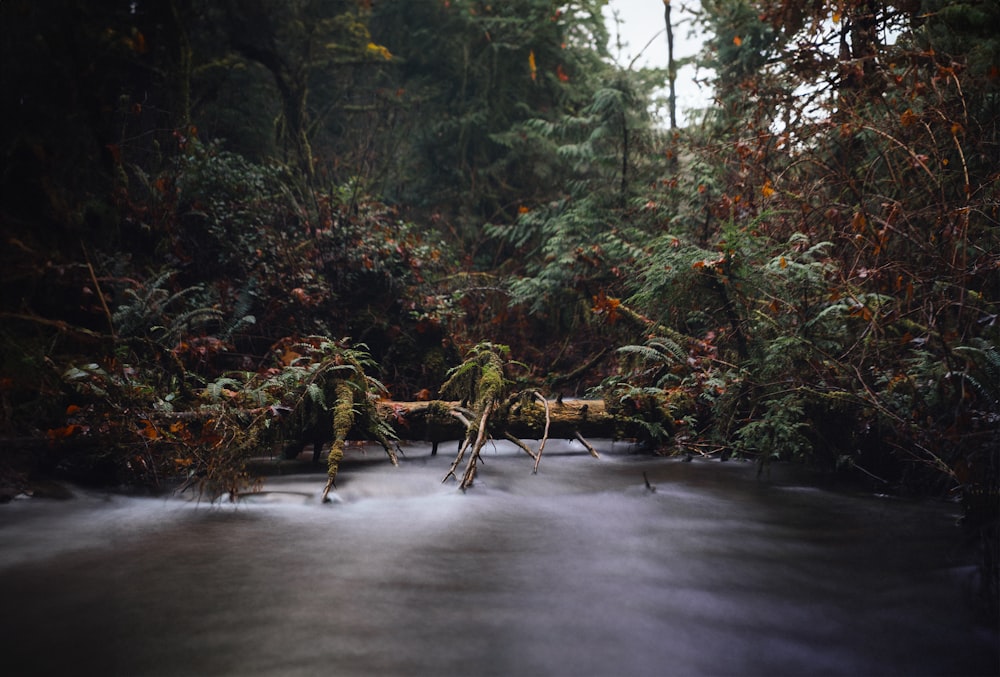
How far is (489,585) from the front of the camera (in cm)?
312

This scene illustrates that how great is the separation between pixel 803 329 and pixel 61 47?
6962mm

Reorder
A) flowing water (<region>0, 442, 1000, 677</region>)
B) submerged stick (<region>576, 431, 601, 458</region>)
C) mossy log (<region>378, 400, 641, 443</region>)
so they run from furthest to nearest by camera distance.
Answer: mossy log (<region>378, 400, 641, 443</region>), submerged stick (<region>576, 431, 601, 458</region>), flowing water (<region>0, 442, 1000, 677</region>)

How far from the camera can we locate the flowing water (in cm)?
241

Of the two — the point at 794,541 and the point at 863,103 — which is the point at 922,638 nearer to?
the point at 794,541

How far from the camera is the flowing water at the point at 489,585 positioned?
241 centimetres

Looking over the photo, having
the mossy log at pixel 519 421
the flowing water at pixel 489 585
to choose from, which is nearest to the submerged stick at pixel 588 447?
the mossy log at pixel 519 421

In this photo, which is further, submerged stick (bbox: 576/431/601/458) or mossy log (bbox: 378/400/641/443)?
mossy log (bbox: 378/400/641/443)

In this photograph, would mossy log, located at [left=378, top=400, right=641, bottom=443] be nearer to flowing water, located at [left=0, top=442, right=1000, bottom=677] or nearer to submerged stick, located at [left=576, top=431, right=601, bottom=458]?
submerged stick, located at [left=576, top=431, right=601, bottom=458]

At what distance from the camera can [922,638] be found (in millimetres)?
2578

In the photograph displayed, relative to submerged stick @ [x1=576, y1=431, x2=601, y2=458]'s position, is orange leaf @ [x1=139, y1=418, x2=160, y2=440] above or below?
above

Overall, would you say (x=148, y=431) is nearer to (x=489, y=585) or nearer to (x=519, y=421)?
(x=489, y=585)

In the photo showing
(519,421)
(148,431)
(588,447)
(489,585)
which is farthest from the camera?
(519,421)

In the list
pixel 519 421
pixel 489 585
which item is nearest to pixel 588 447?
pixel 519 421

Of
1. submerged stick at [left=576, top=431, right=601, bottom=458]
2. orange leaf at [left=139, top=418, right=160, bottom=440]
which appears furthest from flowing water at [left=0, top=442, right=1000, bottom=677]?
submerged stick at [left=576, top=431, right=601, bottom=458]
